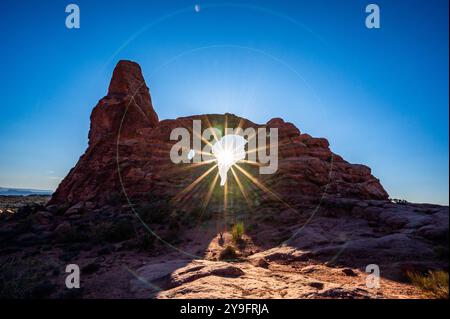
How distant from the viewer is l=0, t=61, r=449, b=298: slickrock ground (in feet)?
22.2

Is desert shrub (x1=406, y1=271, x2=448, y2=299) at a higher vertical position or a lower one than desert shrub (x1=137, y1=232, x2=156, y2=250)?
higher

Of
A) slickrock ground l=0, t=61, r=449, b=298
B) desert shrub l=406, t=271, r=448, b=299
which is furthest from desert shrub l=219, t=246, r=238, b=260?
desert shrub l=406, t=271, r=448, b=299

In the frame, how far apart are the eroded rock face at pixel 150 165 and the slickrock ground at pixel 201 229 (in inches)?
5.0

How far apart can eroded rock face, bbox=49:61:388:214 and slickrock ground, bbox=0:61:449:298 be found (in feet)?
0.41

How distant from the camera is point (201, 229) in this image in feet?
48.7

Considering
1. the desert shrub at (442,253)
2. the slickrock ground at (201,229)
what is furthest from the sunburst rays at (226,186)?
the desert shrub at (442,253)

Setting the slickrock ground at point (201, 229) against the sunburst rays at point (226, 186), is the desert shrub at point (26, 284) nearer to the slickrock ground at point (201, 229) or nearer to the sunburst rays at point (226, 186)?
the slickrock ground at point (201, 229)

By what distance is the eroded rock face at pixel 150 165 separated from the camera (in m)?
19.0

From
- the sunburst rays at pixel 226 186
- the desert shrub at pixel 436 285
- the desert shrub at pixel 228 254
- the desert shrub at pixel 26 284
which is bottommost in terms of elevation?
the desert shrub at pixel 228 254

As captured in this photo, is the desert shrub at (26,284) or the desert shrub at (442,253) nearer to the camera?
the desert shrub at (26,284)

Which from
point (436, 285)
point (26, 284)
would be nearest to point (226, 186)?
point (26, 284)

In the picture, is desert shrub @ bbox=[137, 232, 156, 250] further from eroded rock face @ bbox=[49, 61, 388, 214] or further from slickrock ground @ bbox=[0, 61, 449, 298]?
eroded rock face @ bbox=[49, 61, 388, 214]
